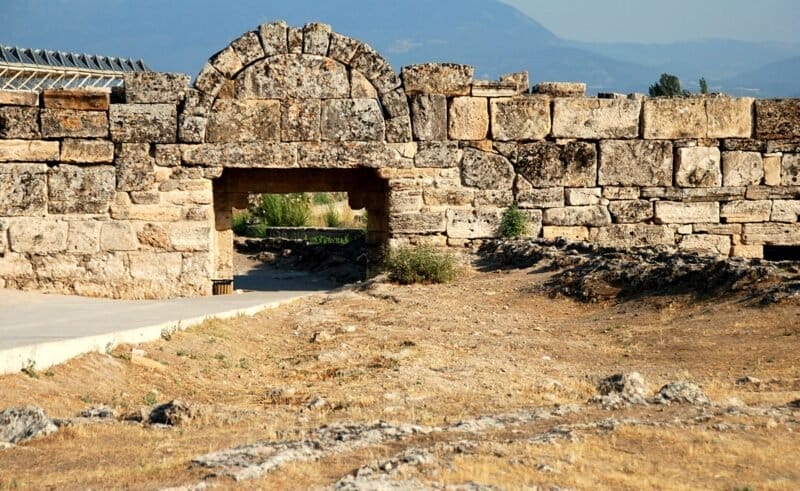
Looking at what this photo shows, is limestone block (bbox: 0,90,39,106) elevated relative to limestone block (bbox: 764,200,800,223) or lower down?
elevated

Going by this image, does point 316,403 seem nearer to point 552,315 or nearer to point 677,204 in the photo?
point 552,315

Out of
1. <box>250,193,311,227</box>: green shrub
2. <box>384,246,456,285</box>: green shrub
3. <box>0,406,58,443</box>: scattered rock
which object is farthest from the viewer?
<box>250,193,311,227</box>: green shrub

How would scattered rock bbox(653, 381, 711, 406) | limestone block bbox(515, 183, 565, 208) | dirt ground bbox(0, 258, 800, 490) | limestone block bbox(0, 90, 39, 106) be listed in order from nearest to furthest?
1. dirt ground bbox(0, 258, 800, 490)
2. scattered rock bbox(653, 381, 711, 406)
3. limestone block bbox(0, 90, 39, 106)
4. limestone block bbox(515, 183, 565, 208)

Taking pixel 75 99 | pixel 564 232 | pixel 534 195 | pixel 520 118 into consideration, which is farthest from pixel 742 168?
pixel 75 99

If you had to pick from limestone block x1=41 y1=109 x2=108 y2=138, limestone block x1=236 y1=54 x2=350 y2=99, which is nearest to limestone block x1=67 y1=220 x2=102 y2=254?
limestone block x1=41 y1=109 x2=108 y2=138

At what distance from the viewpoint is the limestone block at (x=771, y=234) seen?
14.6 meters

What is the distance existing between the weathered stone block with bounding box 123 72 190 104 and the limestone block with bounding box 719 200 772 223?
22.7ft

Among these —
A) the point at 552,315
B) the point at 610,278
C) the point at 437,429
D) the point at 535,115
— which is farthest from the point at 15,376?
the point at 535,115

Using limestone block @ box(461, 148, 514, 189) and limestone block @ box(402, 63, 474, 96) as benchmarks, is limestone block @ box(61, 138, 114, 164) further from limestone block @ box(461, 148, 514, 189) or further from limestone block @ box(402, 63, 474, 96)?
limestone block @ box(461, 148, 514, 189)

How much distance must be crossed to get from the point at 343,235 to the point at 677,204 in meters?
10.2

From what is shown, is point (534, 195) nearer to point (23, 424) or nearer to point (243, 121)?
point (243, 121)

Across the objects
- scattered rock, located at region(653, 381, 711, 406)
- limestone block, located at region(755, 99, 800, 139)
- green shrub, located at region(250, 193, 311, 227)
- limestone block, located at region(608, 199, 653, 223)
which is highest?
limestone block, located at region(755, 99, 800, 139)

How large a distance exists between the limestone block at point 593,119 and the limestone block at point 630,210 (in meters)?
0.84

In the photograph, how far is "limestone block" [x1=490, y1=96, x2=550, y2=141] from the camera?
14258 mm
